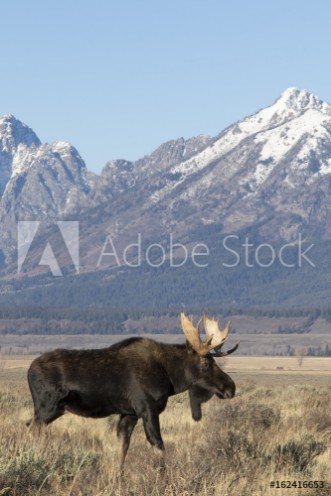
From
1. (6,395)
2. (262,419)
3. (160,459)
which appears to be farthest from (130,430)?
(6,395)

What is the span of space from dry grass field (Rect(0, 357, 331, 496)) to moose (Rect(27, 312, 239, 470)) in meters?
0.41

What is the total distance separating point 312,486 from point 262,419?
221 inches

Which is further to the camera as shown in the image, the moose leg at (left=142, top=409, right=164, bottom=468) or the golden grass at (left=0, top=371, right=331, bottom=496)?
the moose leg at (left=142, top=409, right=164, bottom=468)

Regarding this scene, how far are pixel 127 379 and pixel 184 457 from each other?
150 centimetres

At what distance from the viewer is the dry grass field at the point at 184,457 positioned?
1172cm

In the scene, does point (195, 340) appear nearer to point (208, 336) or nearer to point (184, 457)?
point (208, 336)

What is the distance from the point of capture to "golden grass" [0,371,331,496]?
461 inches

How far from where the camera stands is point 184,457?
1328cm

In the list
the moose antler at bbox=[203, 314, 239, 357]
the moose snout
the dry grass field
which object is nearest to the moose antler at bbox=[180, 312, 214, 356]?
the moose antler at bbox=[203, 314, 239, 357]

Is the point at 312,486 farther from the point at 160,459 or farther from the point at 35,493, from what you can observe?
the point at 35,493

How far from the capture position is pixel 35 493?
1155 centimetres

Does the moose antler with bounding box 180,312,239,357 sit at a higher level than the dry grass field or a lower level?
higher

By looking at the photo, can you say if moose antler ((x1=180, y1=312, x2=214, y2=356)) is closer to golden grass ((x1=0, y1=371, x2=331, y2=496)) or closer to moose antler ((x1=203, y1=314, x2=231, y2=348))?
moose antler ((x1=203, y1=314, x2=231, y2=348))

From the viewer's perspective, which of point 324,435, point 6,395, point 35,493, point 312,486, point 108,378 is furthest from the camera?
point 6,395
